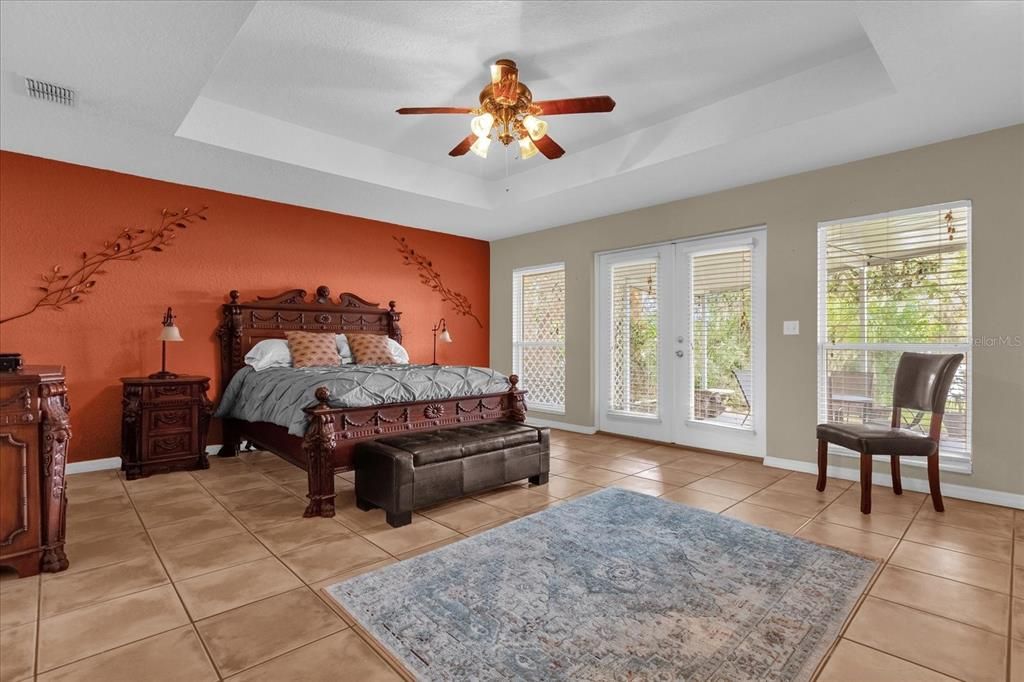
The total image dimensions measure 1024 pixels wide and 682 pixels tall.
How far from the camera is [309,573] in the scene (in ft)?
7.63

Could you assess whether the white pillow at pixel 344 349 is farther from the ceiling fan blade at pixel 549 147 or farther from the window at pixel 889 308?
the window at pixel 889 308

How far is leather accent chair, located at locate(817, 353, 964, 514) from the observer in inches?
122

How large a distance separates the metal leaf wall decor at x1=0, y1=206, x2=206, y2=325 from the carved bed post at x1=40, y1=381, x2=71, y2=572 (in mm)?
2243

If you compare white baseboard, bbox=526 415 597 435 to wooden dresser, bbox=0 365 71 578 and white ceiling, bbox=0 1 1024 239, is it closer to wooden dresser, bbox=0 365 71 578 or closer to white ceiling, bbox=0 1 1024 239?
white ceiling, bbox=0 1 1024 239

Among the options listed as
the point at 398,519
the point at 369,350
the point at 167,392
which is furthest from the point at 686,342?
the point at 167,392

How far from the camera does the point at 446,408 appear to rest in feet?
12.6

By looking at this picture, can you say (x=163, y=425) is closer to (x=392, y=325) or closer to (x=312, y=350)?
(x=312, y=350)

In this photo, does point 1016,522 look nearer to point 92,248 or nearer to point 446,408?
point 446,408

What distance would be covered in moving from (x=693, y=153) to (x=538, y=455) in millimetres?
2565

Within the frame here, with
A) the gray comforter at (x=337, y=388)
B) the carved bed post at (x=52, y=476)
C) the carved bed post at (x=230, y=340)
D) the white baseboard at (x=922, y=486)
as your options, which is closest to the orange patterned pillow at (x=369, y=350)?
the gray comforter at (x=337, y=388)

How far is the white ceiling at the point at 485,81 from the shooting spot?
2.49m

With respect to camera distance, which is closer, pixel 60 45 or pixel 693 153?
pixel 60 45

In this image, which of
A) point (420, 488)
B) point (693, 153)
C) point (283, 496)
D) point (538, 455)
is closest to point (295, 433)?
point (283, 496)

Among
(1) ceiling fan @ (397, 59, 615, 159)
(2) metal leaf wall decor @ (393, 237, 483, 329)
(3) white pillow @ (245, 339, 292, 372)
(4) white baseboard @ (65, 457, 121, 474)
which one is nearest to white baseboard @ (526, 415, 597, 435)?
(2) metal leaf wall decor @ (393, 237, 483, 329)
